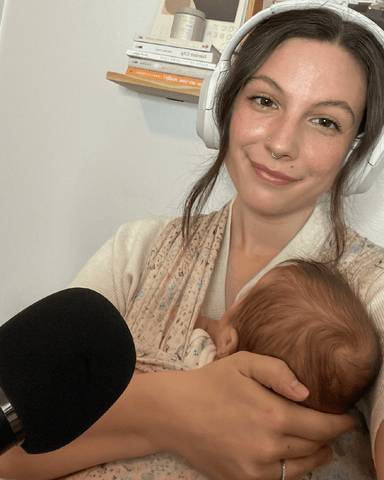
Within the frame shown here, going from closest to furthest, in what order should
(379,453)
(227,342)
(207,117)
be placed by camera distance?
(379,453) → (227,342) → (207,117)

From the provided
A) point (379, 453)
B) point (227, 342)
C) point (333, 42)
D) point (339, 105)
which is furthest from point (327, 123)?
point (379, 453)

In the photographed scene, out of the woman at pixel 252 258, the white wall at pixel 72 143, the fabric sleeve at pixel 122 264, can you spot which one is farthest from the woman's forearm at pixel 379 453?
the white wall at pixel 72 143

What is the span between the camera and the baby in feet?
2.01

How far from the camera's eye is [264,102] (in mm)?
776

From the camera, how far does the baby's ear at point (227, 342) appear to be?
69 centimetres

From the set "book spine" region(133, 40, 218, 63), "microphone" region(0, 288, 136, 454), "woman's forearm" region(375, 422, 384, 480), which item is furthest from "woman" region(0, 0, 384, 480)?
"microphone" region(0, 288, 136, 454)

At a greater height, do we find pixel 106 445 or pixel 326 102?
pixel 326 102

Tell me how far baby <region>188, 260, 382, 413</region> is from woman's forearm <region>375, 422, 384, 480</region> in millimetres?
60

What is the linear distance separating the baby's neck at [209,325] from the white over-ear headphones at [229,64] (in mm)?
362

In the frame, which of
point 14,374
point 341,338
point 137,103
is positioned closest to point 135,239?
point 137,103

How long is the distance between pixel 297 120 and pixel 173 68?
0.34 m

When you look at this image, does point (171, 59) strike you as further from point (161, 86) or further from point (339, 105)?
point (339, 105)

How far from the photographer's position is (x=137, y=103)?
1.12 meters

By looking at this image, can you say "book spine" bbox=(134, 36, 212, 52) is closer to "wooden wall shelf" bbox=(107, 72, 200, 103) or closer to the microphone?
"wooden wall shelf" bbox=(107, 72, 200, 103)
